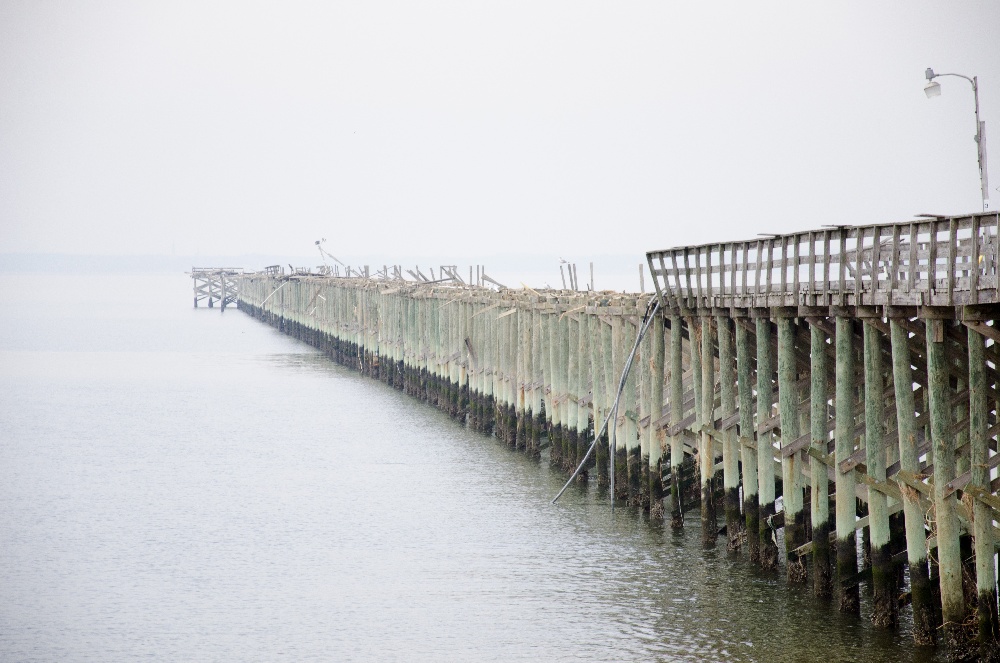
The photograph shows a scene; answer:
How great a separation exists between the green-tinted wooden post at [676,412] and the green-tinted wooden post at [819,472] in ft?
14.4

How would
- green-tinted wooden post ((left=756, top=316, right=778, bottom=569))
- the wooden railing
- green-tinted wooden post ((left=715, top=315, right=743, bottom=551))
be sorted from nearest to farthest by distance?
1. the wooden railing
2. green-tinted wooden post ((left=756, top=316, right=778, bottom=569))
3. green-tinted wooden post ((left=715, top=315, right=743, bottom=551))

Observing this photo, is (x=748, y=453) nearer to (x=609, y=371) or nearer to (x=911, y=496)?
(x=911, y=496)

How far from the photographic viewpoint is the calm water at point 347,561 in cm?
1563

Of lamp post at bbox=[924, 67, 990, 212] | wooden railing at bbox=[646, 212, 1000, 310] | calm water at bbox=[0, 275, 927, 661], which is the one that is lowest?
calm water at bbox=[0, 275, 927, 661]

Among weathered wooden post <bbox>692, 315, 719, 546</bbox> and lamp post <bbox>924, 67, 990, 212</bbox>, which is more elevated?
lamp post <bbox>924, 67, 990, 212</bbox>

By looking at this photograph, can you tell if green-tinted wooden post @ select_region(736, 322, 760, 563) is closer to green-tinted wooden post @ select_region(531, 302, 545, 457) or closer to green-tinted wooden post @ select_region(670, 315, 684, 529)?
green-tinted wooden post @ select_region(670, 315, 684, 529)

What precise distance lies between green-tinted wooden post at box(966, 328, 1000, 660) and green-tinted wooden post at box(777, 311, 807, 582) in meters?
3.76

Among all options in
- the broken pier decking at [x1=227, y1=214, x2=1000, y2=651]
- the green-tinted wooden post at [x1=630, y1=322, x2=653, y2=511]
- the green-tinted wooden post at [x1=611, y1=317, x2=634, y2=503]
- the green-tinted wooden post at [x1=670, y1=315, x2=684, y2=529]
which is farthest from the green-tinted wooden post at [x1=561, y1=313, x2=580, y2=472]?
the green-tinted wooden post at [x1=670, y1=315, x2=684, y2=529]

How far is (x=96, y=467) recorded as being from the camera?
3139 cm

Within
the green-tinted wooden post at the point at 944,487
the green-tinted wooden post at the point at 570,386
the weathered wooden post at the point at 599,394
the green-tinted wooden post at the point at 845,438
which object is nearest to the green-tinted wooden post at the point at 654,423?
the weathered wooden post at the point at 599,394

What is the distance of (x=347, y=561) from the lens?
20.5 metres

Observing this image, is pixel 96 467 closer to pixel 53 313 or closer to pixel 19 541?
pixel 19 541

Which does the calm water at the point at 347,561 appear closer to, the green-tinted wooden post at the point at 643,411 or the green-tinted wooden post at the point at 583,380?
the green-tinted wooden post at the point at 643,411

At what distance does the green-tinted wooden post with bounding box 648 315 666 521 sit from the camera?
20.9m
